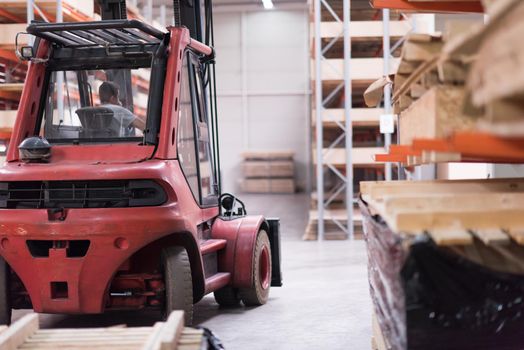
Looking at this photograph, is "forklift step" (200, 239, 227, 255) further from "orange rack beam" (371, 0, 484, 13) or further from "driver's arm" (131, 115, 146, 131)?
"orange rack beam" (371, 0, 484, 13)

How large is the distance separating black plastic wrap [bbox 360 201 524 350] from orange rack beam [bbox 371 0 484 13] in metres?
1.49

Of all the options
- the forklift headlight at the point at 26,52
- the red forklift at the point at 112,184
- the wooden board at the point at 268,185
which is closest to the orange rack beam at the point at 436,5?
the red forklift at the point at 112,184

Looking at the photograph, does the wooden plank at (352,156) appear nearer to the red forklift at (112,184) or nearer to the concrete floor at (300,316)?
the concrete floor at (300,316)

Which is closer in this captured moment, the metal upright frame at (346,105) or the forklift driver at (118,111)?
the forklift driver at (118,111)

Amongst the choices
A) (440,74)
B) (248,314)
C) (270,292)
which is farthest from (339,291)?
(440,74)

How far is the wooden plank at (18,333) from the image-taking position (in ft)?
9.98

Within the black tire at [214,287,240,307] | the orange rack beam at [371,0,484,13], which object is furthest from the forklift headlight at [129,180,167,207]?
the orange rack beam at [371,0,484,13]

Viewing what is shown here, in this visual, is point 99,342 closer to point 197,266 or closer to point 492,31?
point 492,31

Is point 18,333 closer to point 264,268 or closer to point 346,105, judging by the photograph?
point 264,268

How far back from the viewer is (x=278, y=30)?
73.7ft

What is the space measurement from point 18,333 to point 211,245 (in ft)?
9.80

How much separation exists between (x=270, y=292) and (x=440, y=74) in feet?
17.2

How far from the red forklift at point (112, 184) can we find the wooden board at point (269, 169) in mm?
14921

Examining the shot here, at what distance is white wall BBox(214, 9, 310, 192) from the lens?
22.4 meters
